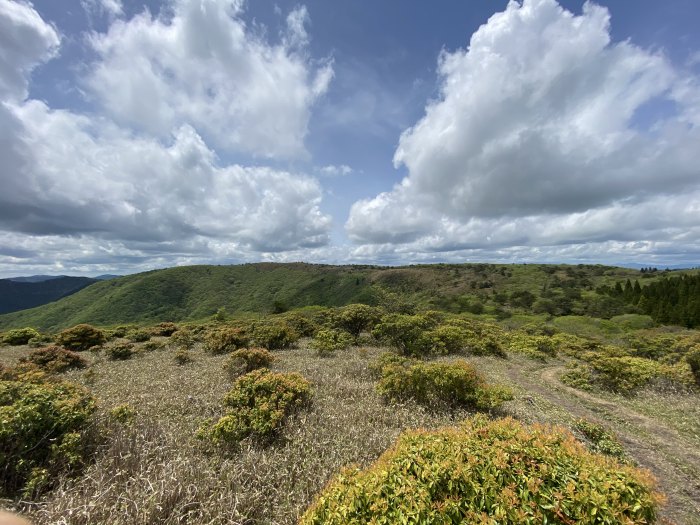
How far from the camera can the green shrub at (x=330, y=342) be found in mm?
17094

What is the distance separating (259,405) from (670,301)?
82620 mm

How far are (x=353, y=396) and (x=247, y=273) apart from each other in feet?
584

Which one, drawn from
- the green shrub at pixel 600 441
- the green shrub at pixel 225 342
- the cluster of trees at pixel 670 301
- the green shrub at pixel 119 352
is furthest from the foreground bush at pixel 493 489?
the cluster of trees at pixel 670 301

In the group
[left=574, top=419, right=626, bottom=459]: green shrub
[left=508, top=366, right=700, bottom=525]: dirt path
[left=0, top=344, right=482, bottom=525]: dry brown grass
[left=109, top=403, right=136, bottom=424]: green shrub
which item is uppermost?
[left=109, top=403, right=136, bottom=424]: green shrub

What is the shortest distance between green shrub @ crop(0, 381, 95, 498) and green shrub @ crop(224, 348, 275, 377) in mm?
6394

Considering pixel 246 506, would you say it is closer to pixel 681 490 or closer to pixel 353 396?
pixel 353 396

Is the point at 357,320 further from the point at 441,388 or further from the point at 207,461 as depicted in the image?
the point at 207,461

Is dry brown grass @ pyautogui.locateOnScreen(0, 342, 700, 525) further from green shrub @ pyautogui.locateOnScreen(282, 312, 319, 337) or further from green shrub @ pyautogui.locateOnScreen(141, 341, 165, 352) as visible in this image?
green shrub @ pyautogui.locateOnScreen(282, 312, 319, 337)

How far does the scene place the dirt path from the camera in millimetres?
5906

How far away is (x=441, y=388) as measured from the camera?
9242mm

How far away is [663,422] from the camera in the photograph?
10.1 metres

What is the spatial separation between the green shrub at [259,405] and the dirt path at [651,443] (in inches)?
299

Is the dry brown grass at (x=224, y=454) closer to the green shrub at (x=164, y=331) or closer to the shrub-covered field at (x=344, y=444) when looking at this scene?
the shrub-covered field at (x=344, y=444)

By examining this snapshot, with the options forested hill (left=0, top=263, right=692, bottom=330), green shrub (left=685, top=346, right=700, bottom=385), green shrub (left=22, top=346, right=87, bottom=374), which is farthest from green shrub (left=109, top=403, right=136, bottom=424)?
forested hill (left=0, top=263, right=692, bottom=330)
